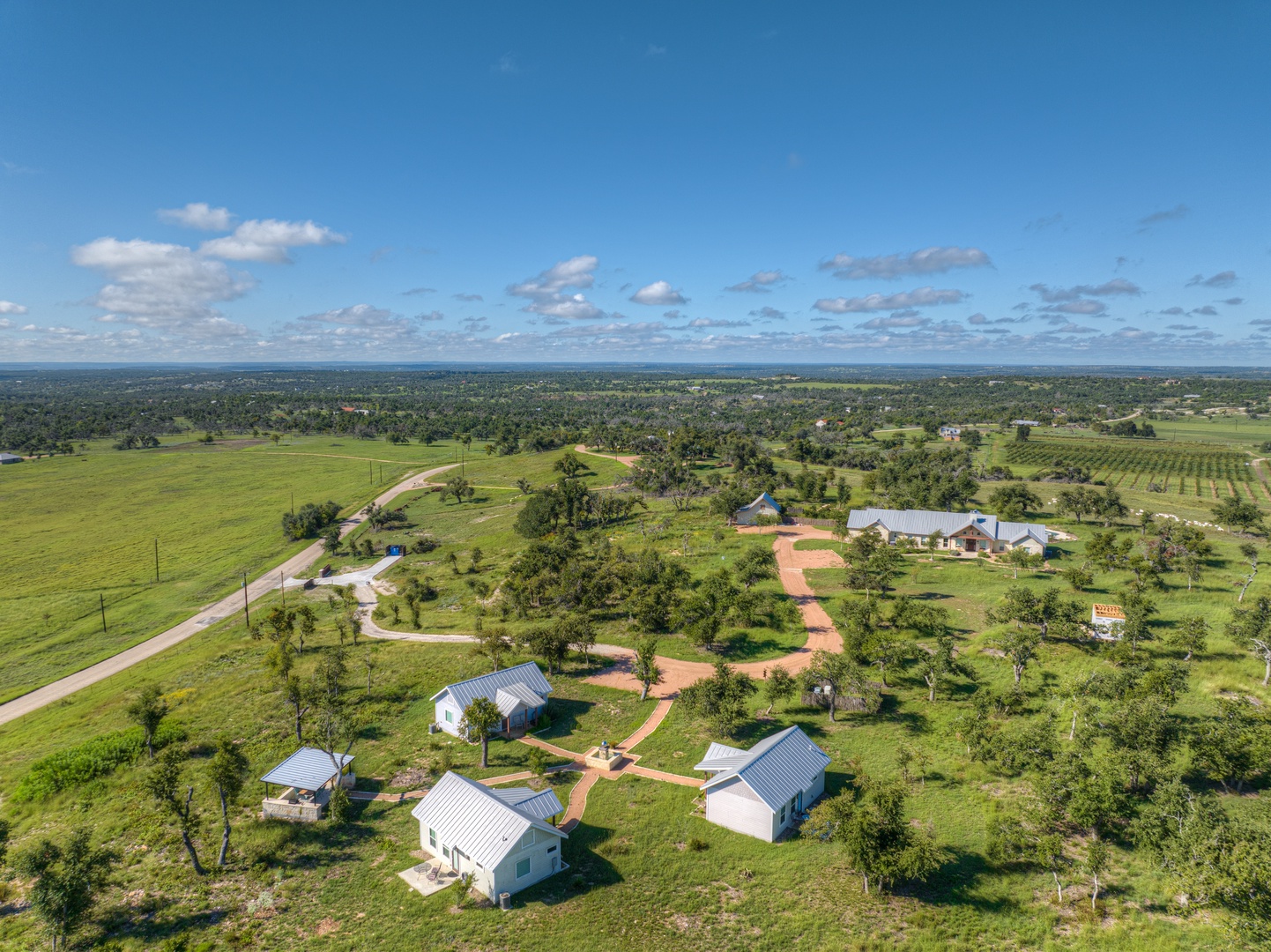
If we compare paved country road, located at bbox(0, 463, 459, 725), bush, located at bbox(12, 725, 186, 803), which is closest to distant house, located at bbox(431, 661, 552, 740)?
bush, located at bbox(12, 725, 186, 803)

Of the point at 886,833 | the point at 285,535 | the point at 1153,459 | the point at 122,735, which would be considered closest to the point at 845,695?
the point at 886,833

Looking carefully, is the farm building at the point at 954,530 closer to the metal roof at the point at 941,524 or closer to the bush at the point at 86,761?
the metal roof at the point at 941,524

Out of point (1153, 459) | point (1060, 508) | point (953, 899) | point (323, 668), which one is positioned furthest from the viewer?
point (1153, 459)

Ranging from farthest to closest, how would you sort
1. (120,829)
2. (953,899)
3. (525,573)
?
(525,573) → (120,829) → (953,899)

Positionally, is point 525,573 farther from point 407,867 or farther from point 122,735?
point 407,867

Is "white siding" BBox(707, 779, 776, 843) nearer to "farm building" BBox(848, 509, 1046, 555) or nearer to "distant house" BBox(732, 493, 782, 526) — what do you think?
"farm building" BBox(848, 509, 1046, 555)
